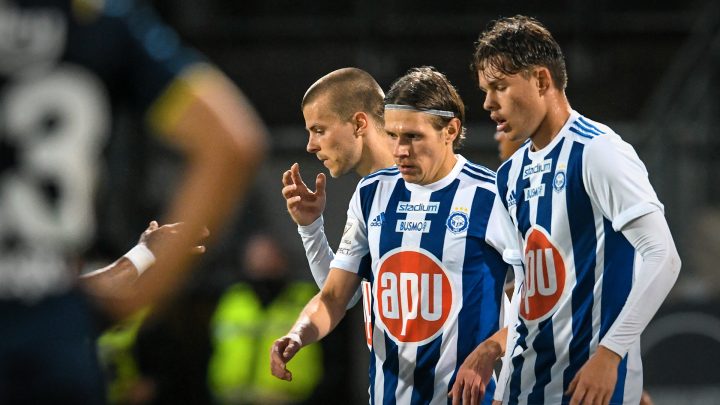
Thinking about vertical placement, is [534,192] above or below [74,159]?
above

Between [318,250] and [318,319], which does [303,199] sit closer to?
[318,250]

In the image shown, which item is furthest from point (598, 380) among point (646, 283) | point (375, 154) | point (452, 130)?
point (375, 154)

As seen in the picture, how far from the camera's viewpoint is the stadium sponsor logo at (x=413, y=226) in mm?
4789

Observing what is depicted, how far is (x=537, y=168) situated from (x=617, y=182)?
433 millimetres

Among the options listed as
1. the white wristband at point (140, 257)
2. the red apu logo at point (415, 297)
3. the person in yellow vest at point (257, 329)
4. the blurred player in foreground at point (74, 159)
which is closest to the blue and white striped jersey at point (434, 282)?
the red apu logo at point (415, 297)

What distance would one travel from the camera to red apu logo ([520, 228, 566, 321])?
171 inches

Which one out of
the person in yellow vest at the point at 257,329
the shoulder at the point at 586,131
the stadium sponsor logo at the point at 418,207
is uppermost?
the shoulder at the point at 586,131

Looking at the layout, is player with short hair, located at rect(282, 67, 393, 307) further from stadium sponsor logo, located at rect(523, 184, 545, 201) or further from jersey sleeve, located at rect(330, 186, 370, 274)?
stadium sponsor logo, located at rect(523, 184, 545, 201)

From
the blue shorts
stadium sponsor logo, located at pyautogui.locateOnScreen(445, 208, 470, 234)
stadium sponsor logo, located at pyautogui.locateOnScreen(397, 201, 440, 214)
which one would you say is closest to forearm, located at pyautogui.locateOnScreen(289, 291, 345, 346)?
stadium sponsor logo, located at pyautogui.locateOnScreen(397, 201, 440, 214)

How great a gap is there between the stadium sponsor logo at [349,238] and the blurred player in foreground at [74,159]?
8.16ft

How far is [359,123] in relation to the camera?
524 cm

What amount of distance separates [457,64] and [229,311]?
5347mm

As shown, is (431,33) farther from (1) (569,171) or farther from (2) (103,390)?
(2) (103,390)

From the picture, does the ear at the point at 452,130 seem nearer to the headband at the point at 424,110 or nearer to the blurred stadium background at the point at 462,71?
the headband at the point at 424,110
